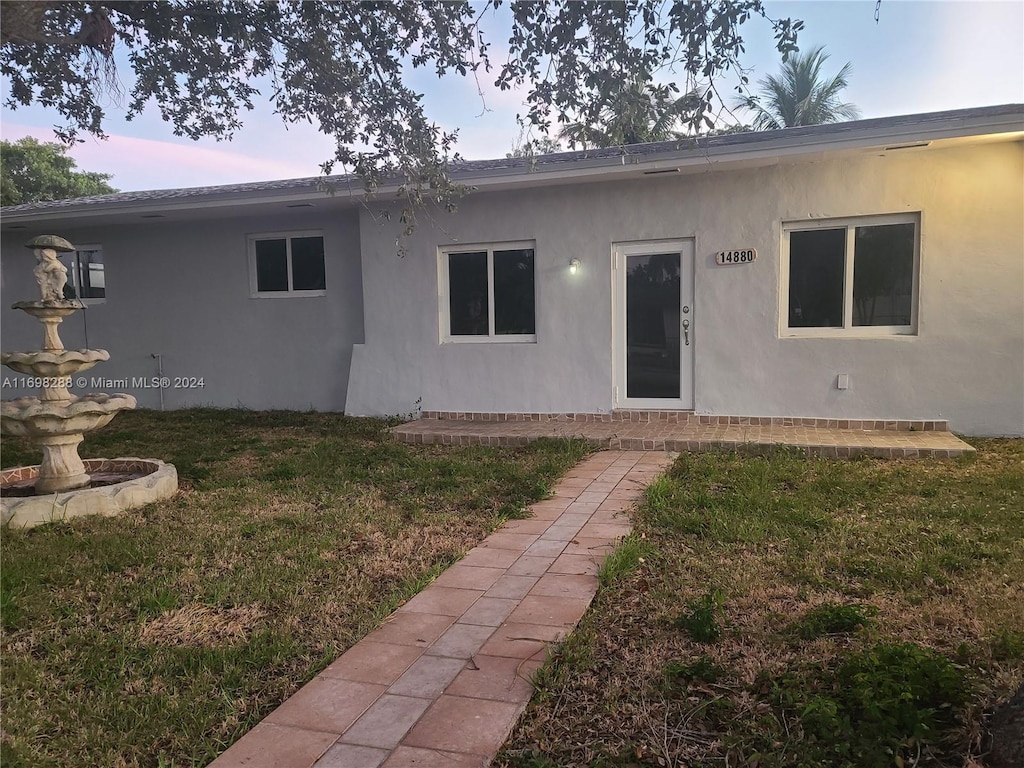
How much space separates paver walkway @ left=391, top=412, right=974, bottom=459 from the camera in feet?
20.7

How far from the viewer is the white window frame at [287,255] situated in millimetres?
9742

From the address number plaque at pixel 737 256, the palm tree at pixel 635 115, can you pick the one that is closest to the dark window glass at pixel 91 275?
the address number plaque at pixel 737 256

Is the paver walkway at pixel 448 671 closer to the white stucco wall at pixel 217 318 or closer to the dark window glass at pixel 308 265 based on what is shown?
the white stucco wall at pixel 217 318

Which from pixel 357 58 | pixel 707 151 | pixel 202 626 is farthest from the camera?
pixel 707 151

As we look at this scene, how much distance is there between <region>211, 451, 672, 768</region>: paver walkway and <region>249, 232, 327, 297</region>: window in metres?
6.70

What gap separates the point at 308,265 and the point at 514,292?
10.9 ft

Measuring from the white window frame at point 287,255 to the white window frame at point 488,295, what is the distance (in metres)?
2.01

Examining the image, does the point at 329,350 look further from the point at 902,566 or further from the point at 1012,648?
the point at 1012,648

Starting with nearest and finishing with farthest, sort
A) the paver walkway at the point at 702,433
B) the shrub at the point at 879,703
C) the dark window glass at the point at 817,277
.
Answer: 1. the shrub at the point at 879,703
2. the paver walkway at the point at 702,433
3. the dark window glass at the point at 817,277

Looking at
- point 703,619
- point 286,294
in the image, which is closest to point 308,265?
point 286,294

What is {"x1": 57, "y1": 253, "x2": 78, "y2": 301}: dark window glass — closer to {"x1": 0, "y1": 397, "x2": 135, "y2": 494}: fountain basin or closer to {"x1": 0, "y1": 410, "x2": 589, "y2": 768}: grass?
{"x1": 0, "y1": 410, "x2": 589, "y2": 768}: grass

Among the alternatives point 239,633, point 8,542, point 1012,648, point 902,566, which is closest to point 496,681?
point 239,633

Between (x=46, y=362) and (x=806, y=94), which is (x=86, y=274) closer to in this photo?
(x=46, y=362)

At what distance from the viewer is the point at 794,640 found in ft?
9.09
